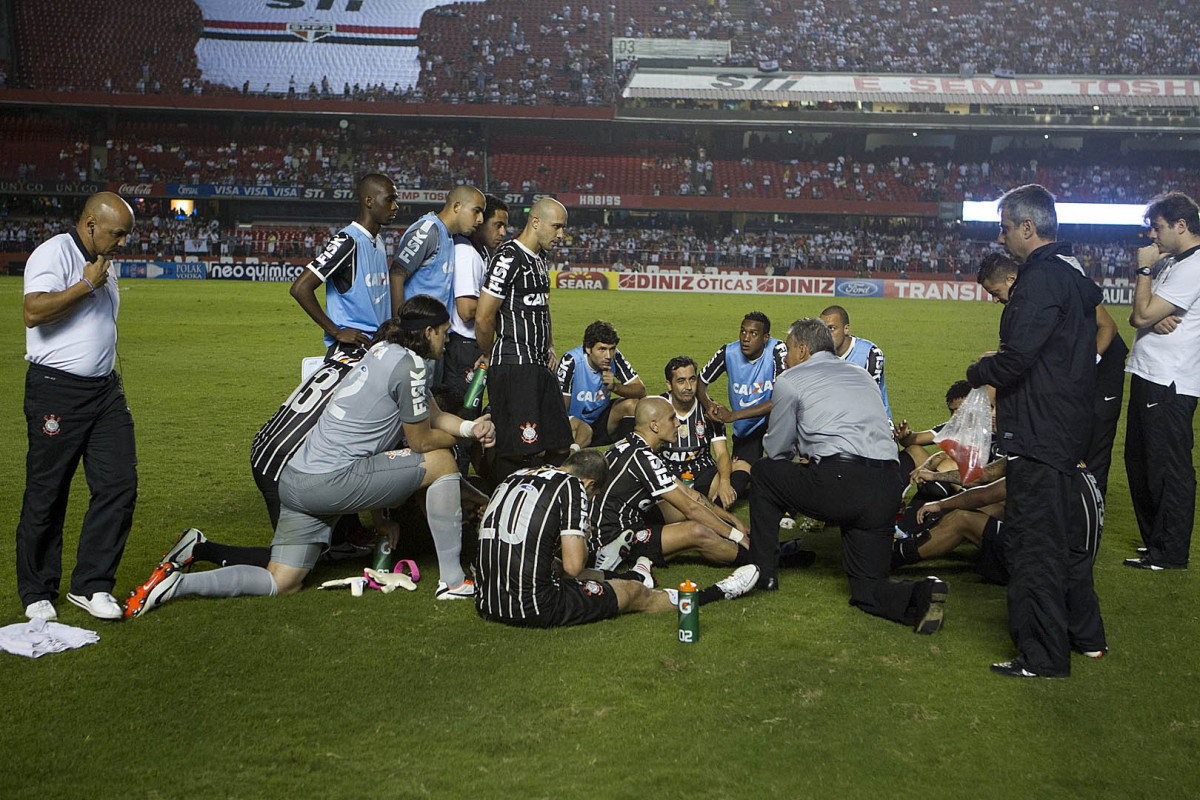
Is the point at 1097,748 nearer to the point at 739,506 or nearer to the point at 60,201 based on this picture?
the point at 739,506

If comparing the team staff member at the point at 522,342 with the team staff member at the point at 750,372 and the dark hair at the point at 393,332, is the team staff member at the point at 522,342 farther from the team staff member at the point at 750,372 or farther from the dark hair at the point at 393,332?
the team staff member at the point at 750,372

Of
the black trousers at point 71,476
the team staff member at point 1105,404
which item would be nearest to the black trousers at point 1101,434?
the team staff member at point 1105,404

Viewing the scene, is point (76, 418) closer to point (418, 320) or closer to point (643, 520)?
point (418, 320)

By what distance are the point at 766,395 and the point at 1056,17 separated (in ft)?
194

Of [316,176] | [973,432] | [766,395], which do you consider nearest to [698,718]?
[973,432]

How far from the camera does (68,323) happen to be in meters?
5.29

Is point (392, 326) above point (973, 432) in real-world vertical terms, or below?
above

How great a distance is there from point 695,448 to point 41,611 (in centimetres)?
490

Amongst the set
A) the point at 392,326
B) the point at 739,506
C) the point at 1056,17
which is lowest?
the point at 739,506

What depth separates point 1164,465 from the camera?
669cm

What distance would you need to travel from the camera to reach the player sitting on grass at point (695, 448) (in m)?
8.08

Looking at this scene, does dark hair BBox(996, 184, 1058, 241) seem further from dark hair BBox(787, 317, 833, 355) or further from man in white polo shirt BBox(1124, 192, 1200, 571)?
man in white polo shirt BBox(1124, 192, 1200, 571)

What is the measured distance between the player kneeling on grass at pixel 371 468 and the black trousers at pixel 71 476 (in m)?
0.37

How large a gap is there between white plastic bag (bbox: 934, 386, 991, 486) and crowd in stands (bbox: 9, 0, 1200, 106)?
48.2 metres
